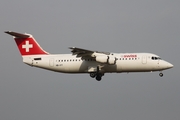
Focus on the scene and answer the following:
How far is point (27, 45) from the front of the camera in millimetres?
42312

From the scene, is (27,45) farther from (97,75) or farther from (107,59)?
(107,59)

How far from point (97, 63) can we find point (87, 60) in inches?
40.3

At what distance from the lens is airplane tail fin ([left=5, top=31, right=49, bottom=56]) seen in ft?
138

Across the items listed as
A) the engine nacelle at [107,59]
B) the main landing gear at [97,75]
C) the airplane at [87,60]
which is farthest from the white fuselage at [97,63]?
the engine nacelle at [107,59]

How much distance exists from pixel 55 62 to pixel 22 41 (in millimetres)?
4377

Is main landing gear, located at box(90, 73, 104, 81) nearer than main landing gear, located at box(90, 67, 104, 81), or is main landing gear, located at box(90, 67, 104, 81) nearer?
Answer: main landing gear, located at box(90, 67, 104, 81)

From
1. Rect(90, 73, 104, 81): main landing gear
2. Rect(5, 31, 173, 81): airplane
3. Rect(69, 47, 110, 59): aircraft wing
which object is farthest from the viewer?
Rect(90, 73, 104, 81): main landing gear

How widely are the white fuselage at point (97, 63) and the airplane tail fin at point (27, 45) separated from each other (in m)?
0.54

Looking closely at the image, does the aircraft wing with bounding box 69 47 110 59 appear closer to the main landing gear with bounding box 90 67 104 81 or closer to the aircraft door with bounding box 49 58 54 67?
the main landing gear with bounding box 90 67 104 81

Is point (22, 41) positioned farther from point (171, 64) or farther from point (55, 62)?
point (171, 64)

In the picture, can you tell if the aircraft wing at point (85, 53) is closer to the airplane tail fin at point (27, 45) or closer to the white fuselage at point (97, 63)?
the white fuselage at point (97, 63)

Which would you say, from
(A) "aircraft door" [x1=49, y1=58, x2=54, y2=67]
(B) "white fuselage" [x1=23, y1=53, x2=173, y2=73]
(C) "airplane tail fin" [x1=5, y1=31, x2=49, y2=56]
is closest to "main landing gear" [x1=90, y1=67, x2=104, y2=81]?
(B) "white fuselage" [x1=23, y1=53, x2=173, y2=73]

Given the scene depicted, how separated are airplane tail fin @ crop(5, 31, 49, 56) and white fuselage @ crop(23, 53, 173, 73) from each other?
1.76 feet

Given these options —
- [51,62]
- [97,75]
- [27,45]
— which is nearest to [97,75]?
[97,75]
